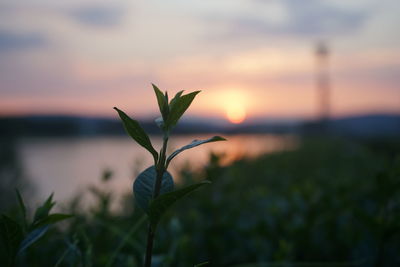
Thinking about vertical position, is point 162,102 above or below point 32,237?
above

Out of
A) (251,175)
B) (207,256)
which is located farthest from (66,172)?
(207,256)

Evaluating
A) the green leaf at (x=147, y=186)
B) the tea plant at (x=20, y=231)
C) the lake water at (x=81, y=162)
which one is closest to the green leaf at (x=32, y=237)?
the tea plant at (x=20, y=231)

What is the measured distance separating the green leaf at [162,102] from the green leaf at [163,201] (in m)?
0.13

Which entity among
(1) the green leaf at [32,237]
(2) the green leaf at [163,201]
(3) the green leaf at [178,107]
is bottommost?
(1) the green leaf at [32,237]

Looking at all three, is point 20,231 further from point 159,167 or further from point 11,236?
point 159,167

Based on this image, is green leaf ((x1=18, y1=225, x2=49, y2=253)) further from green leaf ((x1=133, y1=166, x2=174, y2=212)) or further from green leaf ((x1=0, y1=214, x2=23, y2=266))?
green leaf ((x1=133, y1=166, x2=174, y2=212))

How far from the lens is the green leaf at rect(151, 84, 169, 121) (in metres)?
0.64

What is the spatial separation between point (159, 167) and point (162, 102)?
0.38ft

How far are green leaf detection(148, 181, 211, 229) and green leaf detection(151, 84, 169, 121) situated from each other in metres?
0.13

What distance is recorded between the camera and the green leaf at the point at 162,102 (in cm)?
64

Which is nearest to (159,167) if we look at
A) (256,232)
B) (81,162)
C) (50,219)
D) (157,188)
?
(157,188)

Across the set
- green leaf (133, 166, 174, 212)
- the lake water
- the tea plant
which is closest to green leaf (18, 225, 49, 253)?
the tea plant

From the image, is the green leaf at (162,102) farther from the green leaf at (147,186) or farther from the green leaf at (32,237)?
the green leaf at (32,237)

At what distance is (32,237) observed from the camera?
0.79 m
